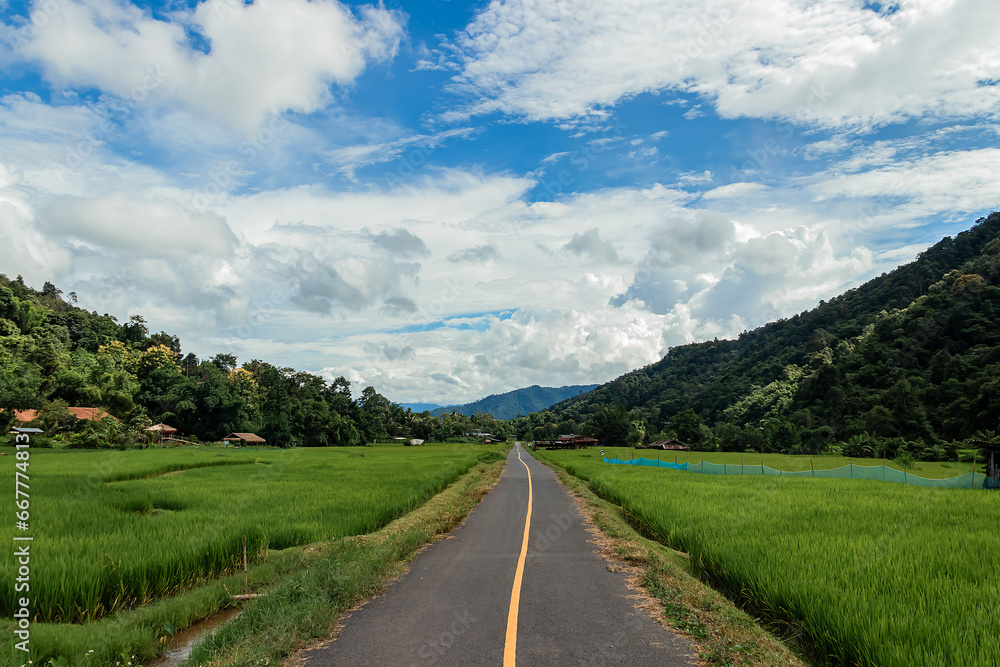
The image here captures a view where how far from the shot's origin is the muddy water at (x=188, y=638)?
6.52 metres

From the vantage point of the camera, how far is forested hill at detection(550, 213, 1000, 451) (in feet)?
215

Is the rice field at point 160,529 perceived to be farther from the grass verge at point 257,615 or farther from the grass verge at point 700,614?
the grass verge at point 700,614

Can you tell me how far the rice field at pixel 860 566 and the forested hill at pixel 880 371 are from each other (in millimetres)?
58699

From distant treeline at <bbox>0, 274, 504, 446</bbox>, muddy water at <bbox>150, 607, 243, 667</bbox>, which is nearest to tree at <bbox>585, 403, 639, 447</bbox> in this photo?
distant treeline at <bbox>0, 274, 504, 446</bbox>

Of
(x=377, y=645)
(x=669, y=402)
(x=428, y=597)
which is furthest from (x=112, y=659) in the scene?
(x=669, y=402)

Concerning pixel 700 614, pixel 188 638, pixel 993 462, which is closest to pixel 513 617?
pixel 700 614

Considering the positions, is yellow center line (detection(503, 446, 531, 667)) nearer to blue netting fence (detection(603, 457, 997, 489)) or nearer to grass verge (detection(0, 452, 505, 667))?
grass verge (detection(0, 452, 505, 667))

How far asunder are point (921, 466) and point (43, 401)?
86.8 metres

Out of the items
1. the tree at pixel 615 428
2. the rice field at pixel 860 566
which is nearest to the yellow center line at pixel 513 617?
the rice field at pixel 860 566

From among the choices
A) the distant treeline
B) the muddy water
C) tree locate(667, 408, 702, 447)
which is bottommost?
tree locate(667, 408, 702, 447)

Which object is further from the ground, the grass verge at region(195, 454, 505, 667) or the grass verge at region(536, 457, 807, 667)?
the grass verge at region(195, 454, 505, 667)

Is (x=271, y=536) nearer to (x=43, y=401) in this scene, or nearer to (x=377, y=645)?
(x=377, y=645)

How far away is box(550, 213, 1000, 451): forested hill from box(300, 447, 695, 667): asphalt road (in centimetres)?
6755

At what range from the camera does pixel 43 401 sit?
178ft
